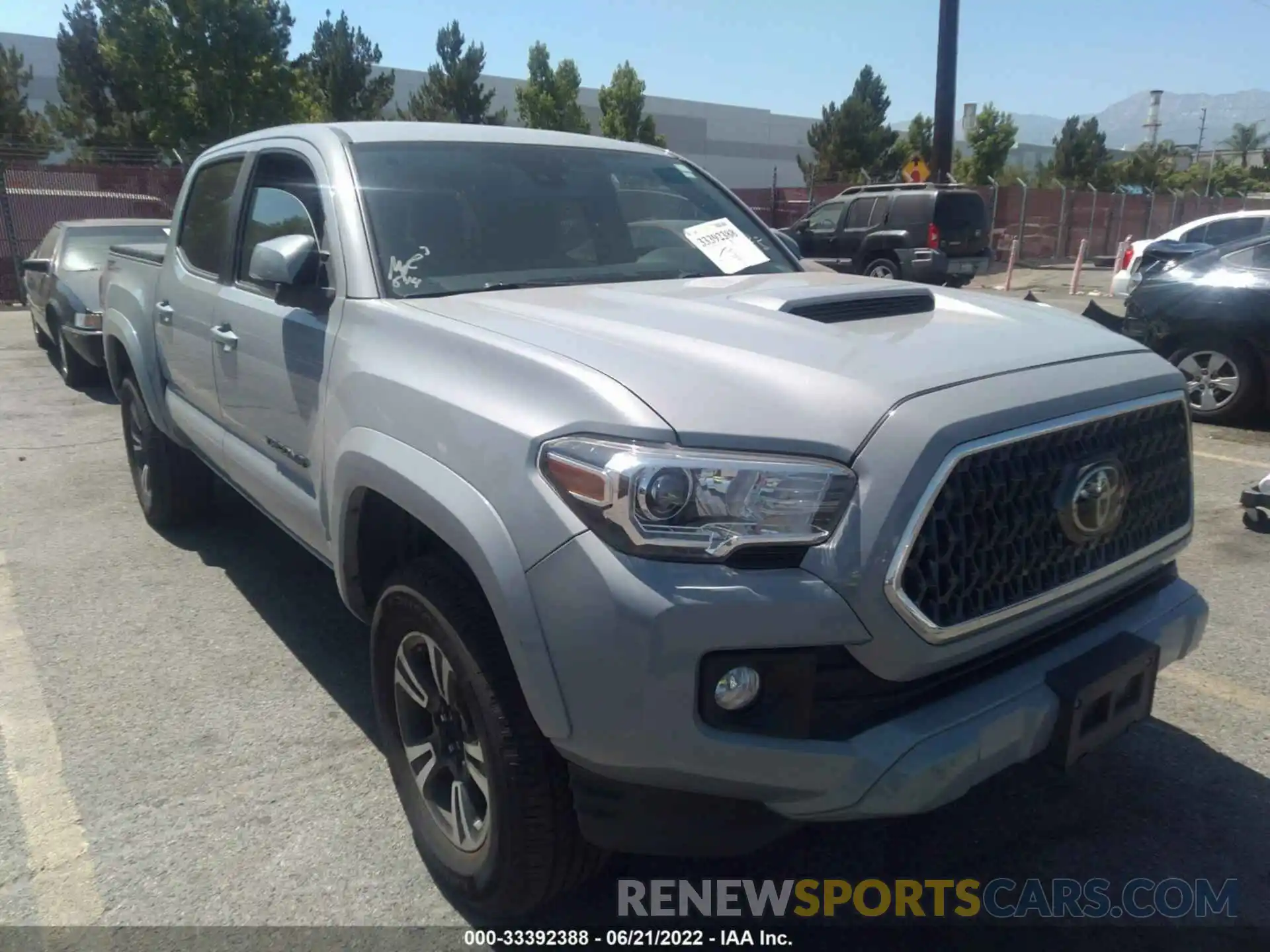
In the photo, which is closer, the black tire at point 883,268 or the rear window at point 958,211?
the rear window at point 958,211

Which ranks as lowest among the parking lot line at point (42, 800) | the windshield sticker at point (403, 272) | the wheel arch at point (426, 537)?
the parking lot line at point (42, 800)

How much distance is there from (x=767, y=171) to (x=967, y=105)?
27217 mm

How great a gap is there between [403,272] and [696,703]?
5.41ft

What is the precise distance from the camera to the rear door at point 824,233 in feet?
59.1

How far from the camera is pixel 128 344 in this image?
494cm

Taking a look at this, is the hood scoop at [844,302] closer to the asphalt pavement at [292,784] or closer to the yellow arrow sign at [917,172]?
the asphalt pavement at [292,784]

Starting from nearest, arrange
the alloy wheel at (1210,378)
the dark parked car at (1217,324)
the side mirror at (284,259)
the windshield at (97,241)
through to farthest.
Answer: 1. the side mirror at (284,259)
2. the dark parked car at (1217,324)
3. the alloy wheel at (1210,378)
4. the windshield at (97,241)

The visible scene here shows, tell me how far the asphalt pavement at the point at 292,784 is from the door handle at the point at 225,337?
1.21 m

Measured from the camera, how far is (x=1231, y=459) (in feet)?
21.6

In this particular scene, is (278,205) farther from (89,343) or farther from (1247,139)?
(1247,139)

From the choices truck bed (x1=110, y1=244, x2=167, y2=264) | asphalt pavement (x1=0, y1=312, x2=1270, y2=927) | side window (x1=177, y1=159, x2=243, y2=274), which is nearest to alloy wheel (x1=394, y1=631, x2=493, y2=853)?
asphalt pavement (x1=0, y1=312, x2=1270, y2=927)

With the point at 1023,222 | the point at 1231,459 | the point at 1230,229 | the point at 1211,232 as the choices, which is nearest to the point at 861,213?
the point at 1211,232

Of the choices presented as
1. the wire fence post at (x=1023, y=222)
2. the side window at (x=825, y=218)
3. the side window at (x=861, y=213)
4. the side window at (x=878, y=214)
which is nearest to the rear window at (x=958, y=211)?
the side window at (x=878, y=214)

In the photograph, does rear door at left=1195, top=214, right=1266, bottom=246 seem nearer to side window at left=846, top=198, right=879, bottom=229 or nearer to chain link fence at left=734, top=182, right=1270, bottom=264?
side window at left=846, top=198, right=879, bottom=229
